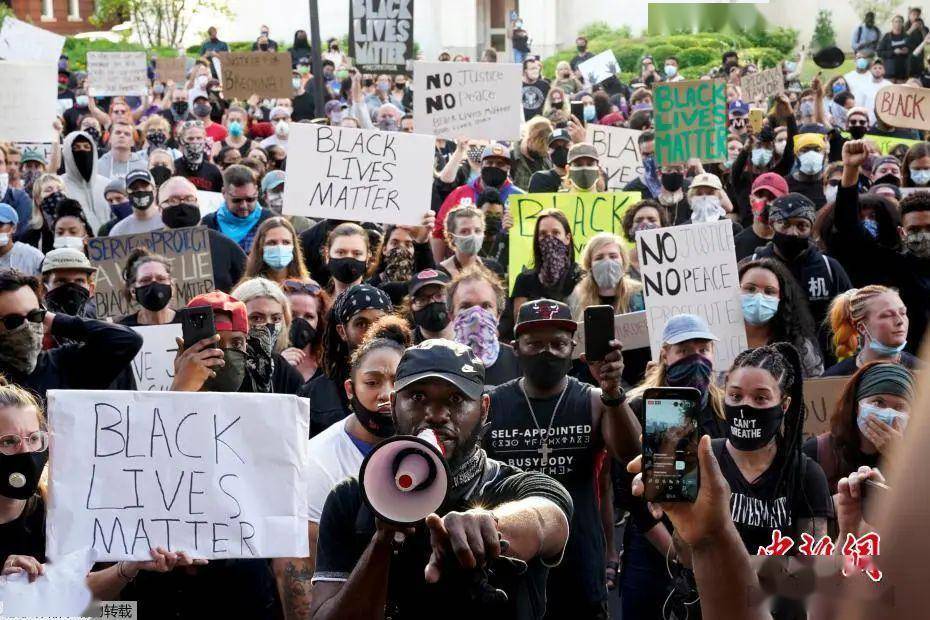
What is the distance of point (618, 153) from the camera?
473 inches

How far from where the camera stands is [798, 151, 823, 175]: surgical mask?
34.3 feet

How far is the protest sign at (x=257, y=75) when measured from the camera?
597 inches

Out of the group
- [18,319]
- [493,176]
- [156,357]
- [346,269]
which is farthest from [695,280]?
[493,176]

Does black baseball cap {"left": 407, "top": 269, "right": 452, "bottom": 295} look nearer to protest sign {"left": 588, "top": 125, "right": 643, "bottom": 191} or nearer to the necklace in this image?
the necklace

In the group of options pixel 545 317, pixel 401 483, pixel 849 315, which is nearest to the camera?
pixel 401 483

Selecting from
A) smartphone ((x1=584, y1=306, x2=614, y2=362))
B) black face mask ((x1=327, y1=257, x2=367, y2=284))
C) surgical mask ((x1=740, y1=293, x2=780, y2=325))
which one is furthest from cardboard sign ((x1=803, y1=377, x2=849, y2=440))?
black face mask ((x1=327, y1=257, x2=367, y2=284))

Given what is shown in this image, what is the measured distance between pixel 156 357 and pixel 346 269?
4.32 ft

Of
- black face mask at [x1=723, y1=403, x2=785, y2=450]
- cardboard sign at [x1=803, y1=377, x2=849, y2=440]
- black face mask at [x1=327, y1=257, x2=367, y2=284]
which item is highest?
black face mask at [x1=327, y1=257, x2=367, y2=284]

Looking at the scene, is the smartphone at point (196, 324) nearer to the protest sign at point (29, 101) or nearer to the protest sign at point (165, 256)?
the protest sign at point (165, 256)

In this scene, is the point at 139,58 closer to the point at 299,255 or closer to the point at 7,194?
the point at 7,194

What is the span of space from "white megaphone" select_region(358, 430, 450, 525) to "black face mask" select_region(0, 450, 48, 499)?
1.91 meters

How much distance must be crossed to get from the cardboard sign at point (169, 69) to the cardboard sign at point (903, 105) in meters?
11.9

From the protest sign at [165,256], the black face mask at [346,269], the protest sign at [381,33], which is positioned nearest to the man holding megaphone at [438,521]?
the black face mask at [346,269]

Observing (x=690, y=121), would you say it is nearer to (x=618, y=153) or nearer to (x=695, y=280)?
(x=618, y=153)
